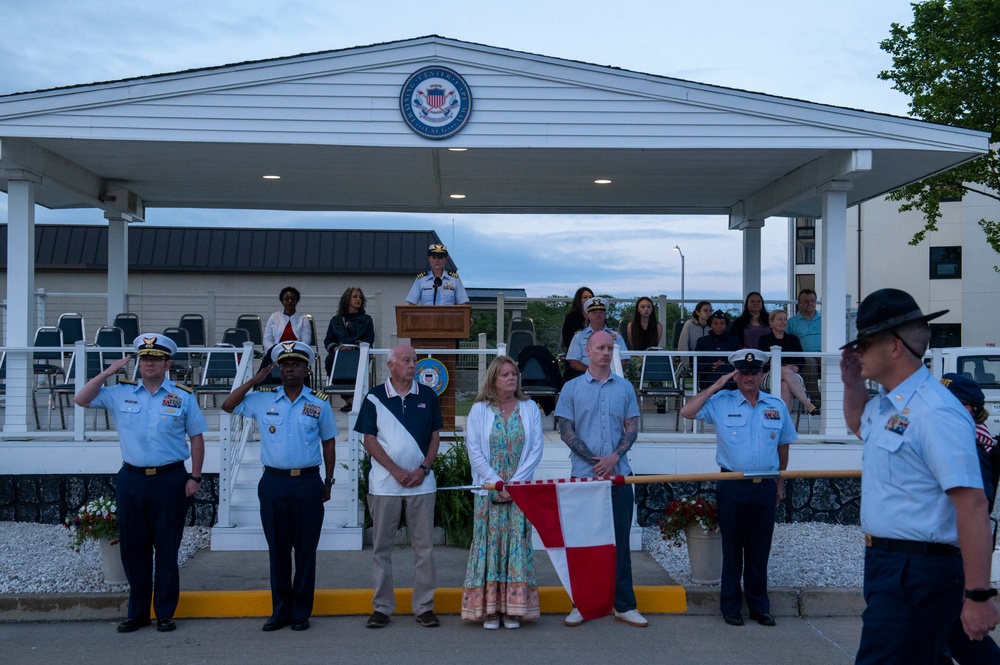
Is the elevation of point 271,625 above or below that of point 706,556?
below

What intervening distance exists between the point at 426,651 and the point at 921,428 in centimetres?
376

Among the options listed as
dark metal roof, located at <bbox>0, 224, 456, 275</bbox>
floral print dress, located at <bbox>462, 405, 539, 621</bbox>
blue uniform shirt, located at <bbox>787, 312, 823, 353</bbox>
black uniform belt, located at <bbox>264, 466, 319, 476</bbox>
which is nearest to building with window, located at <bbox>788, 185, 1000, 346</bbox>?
dark metal roof, located at <bbox>0, 224, 456, 275</bbox>

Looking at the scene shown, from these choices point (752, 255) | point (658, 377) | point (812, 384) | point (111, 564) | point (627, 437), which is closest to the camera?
point (627, 437)

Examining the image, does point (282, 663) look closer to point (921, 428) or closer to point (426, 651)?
point (426, 651)

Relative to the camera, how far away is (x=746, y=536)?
6.80m

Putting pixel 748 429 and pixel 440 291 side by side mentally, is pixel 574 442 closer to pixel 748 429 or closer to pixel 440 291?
pixel 748 429

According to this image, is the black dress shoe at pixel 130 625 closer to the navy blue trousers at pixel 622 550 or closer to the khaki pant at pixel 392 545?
the khaki pant at pixel 392 545

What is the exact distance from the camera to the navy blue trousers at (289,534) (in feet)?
21.8

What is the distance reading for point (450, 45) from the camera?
33.4 feet

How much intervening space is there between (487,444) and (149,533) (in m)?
2.36

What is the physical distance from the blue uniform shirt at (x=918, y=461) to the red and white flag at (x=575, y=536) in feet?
9.32

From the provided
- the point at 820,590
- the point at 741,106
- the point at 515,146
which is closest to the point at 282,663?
the point at 820,590

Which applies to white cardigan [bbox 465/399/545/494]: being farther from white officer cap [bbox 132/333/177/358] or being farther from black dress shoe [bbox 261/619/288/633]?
white officer cap [bbox 132/333/177/358]

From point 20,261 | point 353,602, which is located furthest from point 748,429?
point 20,261
